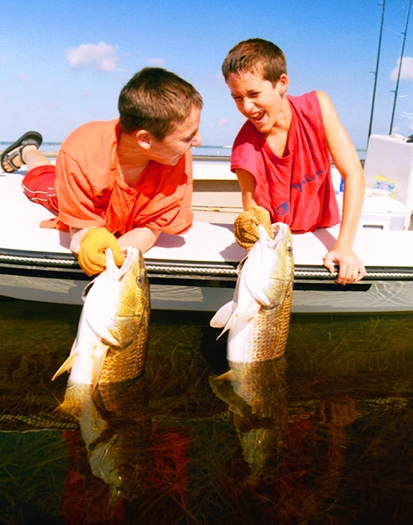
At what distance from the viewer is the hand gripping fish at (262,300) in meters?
2.55

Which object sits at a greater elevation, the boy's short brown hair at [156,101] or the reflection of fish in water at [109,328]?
the boy's short brown hair at [156,101]

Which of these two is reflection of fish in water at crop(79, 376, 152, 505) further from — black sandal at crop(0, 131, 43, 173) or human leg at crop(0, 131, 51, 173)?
black sandal at crop(0, 131, 43, 173)

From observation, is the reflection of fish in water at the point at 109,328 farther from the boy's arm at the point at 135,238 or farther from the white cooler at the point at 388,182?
the white cooler at the point at 388,182

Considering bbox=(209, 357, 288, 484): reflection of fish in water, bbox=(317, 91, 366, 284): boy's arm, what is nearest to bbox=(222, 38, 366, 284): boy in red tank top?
bbox=(317, 91, 366, 284): boy's arm

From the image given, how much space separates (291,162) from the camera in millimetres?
2967

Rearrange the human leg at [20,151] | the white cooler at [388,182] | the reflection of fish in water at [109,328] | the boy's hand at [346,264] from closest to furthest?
1. the reflection of fish in water at [109,328]
2. the boy's hand at [346,264]
3. the white cooler at [388,182]
4. the human leg at [20,151]

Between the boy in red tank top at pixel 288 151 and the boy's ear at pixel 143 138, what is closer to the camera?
the boy's ear at pixel 143 138

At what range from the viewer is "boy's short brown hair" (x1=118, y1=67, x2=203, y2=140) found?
2342 mm

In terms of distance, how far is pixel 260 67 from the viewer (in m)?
2.65

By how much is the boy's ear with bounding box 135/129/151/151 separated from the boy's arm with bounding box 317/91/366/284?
1.13m

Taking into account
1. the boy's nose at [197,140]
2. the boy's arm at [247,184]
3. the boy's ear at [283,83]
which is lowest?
the boy's arm at [247,184]

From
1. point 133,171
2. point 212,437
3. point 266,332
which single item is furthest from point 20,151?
point 212,437

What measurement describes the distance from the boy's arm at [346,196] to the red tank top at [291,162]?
7 cm

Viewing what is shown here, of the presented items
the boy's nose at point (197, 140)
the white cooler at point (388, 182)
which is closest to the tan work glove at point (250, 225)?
the boy's nose at point (197, 140)
